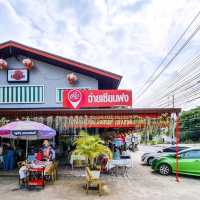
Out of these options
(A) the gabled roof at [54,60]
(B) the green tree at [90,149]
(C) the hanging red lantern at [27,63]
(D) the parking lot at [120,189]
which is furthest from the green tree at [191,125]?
(B) the green tree at [90,149]

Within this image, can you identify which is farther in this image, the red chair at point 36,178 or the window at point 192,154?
the window at point 192,154

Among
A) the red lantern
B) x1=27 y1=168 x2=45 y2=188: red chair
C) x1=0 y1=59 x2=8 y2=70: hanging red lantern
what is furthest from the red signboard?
x1=0 y1=59 x2=8 y2=70: hanging red lantern

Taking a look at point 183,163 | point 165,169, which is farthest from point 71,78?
point 183,163

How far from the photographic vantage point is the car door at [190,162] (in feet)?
48.6

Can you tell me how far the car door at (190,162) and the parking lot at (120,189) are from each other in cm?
48

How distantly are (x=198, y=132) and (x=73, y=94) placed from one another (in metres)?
70.9

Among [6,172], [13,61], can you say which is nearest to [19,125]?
[6,172]

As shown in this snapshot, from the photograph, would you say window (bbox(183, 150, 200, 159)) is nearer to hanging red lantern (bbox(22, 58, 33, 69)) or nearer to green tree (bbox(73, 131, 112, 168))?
green tree (bbox(73, 131, 112, 168))

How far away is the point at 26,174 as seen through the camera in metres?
11.7

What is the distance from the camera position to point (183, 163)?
15.2 metres

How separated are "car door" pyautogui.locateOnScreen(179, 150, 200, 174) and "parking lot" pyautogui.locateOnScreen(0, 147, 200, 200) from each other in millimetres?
482

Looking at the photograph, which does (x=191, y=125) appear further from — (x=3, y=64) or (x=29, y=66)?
(x=3, y=64)

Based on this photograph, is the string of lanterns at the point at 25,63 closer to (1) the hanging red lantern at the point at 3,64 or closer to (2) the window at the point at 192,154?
(1) the hanging red lantern at the point at 3,64

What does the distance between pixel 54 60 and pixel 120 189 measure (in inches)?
423
